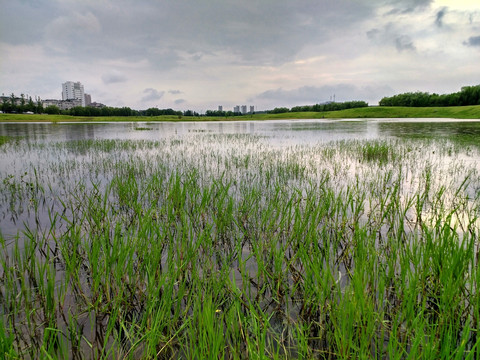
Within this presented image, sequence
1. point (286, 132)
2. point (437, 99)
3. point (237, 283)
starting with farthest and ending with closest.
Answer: point (437, 99), point (286, 132), point (237, 283)

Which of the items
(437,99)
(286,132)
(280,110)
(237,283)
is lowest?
(237,283)

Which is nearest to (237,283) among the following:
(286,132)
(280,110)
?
(286,132)

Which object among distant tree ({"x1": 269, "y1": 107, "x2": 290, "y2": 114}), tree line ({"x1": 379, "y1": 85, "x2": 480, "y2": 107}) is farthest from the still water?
distant tree ({"x1": 269, "y1": 107, "x2": 290, "y2": 114})

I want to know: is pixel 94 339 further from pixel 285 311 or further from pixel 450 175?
pixel 450 175

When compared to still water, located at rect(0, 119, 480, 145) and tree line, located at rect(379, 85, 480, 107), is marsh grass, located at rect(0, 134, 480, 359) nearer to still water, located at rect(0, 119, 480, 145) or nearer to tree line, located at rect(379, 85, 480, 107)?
still water, located at rect(0, 119, 480, 145)

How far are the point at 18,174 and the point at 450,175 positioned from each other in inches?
667

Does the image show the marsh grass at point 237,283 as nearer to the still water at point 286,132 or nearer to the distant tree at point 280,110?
the still water at point 286,132

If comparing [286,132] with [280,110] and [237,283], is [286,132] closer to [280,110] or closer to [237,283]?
[237,283]

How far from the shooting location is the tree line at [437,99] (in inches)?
3302

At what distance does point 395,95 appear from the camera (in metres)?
119

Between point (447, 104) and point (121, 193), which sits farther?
point (447, 104)

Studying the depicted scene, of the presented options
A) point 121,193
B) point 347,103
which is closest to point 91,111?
point 347,103

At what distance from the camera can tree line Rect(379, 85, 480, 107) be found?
275 feet

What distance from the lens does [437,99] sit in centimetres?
9525
